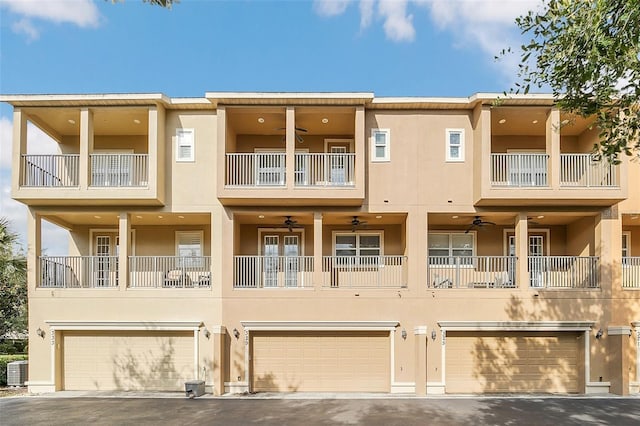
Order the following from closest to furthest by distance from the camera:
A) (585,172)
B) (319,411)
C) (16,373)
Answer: (319,411)
(585,172)
(16,373)

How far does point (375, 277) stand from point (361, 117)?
5495 mm

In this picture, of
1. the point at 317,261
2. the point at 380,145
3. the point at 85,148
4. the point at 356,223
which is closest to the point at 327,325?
the point at 317,261

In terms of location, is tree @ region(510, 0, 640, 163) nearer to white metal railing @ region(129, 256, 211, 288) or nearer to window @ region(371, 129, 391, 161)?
window @ region(371, 129, 391, 161)

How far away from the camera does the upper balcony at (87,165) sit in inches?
611

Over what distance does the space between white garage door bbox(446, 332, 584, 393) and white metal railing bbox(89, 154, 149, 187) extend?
1182 cm

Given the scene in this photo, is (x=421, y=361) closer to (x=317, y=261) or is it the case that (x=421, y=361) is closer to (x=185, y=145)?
(x=317, y=261)

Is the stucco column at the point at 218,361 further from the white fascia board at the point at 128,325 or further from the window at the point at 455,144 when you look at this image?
the window at the point at 455,144

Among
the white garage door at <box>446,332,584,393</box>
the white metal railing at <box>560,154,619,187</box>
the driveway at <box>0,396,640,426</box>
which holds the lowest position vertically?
the driveway at <box>0,396,640,426</box>

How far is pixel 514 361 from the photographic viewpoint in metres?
15.7

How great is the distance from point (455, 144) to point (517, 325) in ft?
20.7

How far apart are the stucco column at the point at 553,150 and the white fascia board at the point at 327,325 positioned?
6.85 meters

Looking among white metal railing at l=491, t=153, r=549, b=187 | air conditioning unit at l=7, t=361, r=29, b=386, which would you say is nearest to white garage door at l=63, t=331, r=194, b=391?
air conditioning unit at l=7, t=361, r=29, b=386

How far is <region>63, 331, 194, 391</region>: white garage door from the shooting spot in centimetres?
1583

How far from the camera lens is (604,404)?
1388 centimetres
